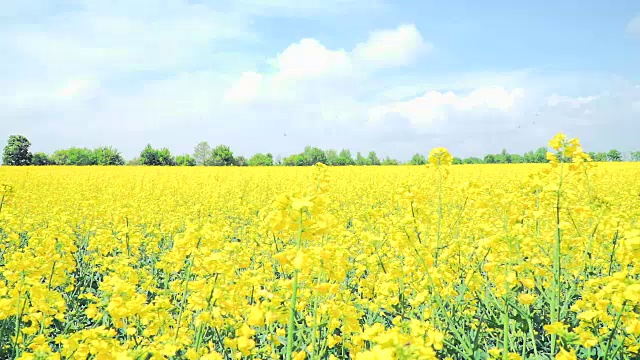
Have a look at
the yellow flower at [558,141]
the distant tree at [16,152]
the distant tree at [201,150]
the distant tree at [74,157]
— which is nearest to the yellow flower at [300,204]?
the yellow flower at [558,141]

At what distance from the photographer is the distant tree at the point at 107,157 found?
64812mm

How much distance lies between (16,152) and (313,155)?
45.3 meters

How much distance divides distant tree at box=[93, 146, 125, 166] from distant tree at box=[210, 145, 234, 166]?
1540cm

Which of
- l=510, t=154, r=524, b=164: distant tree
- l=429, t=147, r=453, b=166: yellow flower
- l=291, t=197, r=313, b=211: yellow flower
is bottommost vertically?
l=291, t=197, r=313, b=211: yellow flower

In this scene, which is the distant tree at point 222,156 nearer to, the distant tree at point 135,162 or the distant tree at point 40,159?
the distant tree at point 135,162

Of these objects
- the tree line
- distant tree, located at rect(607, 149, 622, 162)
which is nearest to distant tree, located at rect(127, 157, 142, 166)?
the tree line

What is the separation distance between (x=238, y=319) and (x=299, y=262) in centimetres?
163

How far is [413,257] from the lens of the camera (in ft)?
9.56

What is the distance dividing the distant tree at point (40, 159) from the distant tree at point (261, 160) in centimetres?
3215

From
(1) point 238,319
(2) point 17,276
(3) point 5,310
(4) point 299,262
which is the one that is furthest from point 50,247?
(4) point 299,262

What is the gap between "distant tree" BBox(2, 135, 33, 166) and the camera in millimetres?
63594

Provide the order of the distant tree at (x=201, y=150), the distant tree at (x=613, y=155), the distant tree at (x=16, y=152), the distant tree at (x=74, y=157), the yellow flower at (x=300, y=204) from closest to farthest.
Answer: the yellow flower at (x=300, y=204), the distant tree at (x=613, y=155), the distant tree at (x=16, y=152), the distant tree at (x=74, y=157), the distant tree at (x=201, y=150)

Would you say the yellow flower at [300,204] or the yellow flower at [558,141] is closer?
the yellow flower at [300,204]

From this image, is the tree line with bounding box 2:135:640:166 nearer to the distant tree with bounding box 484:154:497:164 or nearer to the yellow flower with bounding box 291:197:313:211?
the distant tree with bounding box 484:154:497:164
